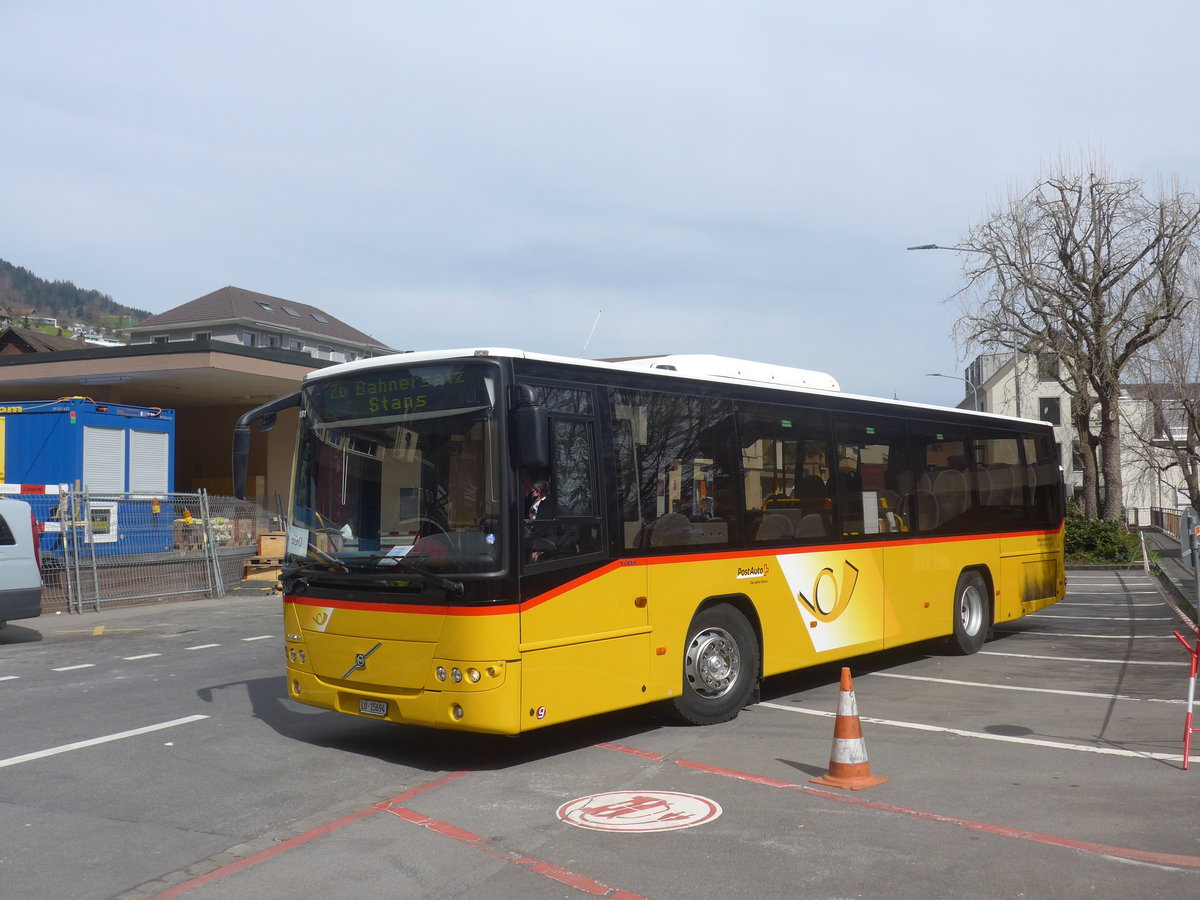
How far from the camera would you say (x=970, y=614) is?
13.5 meters

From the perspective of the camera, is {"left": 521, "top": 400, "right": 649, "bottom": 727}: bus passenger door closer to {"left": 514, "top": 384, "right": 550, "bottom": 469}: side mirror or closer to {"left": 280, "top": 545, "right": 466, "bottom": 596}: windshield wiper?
{"left": 514, "top": 384, "right": 550, "bottom": 469}: side mirror

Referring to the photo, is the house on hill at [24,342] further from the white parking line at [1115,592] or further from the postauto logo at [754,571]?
the postauto logo at [754,571]

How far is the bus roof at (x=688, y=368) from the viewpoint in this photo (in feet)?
25.9

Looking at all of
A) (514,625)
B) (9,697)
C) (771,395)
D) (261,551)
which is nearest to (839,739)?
(514,625)

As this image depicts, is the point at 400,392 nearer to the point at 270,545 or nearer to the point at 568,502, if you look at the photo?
the point at 568,502

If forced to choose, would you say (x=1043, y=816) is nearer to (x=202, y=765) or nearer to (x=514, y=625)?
(x=514, y=625)

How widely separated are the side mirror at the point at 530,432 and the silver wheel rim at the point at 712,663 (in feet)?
8.02

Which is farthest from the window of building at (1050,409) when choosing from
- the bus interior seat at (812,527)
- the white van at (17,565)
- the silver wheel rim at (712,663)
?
the silver wheel rim at (712,663)

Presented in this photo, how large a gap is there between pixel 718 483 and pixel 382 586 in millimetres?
3110

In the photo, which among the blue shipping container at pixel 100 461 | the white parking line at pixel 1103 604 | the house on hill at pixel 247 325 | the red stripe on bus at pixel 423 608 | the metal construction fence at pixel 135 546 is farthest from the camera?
the house on hill at pixel 247 325

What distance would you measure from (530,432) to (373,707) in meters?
2.37

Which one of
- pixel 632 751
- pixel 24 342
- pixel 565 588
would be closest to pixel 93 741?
pixel 565 588

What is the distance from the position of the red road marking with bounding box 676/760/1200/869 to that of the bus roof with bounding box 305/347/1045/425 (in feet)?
10.3

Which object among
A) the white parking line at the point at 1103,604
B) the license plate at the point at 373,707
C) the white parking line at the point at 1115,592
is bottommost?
the white parking line at the point at 1103,604
